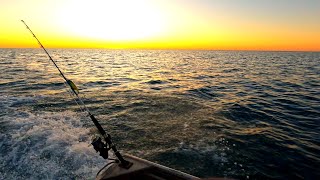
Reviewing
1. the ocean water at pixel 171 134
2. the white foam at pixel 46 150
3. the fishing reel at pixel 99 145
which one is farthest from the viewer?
the ocean water at pixel 171 134

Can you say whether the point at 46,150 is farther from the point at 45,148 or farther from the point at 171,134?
the point at 171,134

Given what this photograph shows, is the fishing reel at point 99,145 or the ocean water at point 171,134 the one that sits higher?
the fishing reel at point 99,145

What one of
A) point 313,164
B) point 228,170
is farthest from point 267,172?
point 313,164

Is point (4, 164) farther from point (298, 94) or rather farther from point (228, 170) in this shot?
point (298, 94)

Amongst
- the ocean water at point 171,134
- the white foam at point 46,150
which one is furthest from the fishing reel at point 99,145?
the white foam at point 46,150


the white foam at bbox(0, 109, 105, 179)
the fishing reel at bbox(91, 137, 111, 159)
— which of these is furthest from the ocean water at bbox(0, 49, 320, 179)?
the fishing reel at bbox(91, 137, 111, 159)

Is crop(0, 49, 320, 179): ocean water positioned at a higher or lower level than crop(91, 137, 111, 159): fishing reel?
lower

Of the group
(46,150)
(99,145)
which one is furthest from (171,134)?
(99,145)

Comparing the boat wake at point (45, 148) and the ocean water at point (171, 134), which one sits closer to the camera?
the boat wake at point (45, 148)

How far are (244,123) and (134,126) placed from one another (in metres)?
4.74

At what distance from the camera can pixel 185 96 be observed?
15.1m

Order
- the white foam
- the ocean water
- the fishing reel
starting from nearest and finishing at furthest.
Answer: the fishing reel
the white foam
the ocean water

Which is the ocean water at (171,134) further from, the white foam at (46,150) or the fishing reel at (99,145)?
the fishing reel at (99,145)

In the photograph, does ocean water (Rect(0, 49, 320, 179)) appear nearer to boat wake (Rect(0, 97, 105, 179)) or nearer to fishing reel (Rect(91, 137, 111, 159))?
boat wake (Rect(0, 97, 105, 179))
